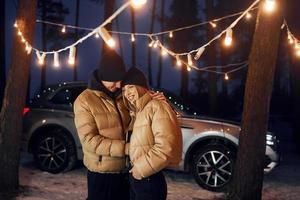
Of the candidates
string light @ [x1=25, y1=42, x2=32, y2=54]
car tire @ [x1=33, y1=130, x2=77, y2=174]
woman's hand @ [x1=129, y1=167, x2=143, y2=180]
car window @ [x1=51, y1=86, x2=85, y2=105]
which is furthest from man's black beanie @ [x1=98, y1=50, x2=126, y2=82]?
car window @ [x1=51, y1=86, x2=85, y2=105]

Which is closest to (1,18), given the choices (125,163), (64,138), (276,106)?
(64,138)

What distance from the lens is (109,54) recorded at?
4445 millimetres

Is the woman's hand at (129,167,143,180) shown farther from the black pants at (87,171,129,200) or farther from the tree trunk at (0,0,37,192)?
the tree trunk at (0,0,37,192)

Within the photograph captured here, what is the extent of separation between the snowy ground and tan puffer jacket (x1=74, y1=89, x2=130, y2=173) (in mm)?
2831

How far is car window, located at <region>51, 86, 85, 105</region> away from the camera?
9.38 m

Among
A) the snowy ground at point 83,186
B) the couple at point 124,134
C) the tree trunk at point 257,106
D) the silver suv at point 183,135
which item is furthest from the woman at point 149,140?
the silver suv at point 183,135

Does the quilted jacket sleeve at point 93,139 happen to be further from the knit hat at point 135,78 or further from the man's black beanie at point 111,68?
the knit hat at point 135,78

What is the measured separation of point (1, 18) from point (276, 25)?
51.3ft

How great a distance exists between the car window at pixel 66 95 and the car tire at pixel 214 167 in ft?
9.25

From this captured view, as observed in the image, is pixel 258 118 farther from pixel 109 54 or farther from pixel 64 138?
pixel 64 138

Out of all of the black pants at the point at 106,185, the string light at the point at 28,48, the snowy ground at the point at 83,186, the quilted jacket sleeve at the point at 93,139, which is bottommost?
the snowy ground at the point at 83,186

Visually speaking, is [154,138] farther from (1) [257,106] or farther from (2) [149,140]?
(1) [257,106]

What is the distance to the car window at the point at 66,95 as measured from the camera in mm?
9375

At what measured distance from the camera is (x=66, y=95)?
9.42 metres
